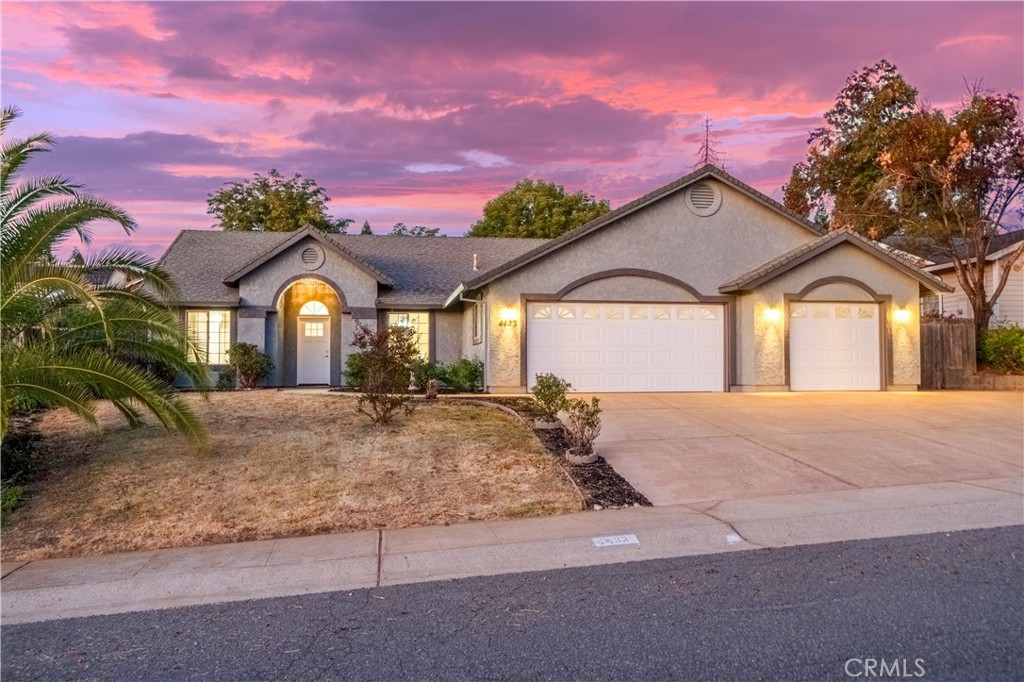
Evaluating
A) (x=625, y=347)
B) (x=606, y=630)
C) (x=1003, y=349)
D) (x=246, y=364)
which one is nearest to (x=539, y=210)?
(x=625, y=347)

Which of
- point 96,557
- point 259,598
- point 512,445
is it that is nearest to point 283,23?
point 512,445

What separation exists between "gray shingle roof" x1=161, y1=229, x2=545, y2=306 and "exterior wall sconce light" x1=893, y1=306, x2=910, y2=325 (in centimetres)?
1123

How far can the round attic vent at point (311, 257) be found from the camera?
19172 millimetres

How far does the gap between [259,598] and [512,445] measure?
17.6 ft

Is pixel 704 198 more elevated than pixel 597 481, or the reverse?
pixel 704 198

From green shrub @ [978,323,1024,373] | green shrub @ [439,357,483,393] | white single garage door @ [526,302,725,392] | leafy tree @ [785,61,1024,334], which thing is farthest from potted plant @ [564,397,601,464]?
leafy tree @ [785,61,1024,334]

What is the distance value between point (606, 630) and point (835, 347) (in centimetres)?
1531

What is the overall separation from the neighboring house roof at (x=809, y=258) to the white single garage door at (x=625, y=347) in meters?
1.39

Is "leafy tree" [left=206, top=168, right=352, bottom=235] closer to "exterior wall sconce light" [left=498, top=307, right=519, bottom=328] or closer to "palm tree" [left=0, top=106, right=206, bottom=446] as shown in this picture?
"exterior wall sconce light" [left=498, top=307, right=519, bottom=328]

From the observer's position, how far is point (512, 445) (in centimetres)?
1023

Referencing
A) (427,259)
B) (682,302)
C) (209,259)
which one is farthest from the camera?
(427,259)

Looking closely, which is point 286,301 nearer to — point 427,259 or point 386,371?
point 427,259

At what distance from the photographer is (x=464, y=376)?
16938 mm

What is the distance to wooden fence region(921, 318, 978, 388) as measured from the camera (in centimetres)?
1883
